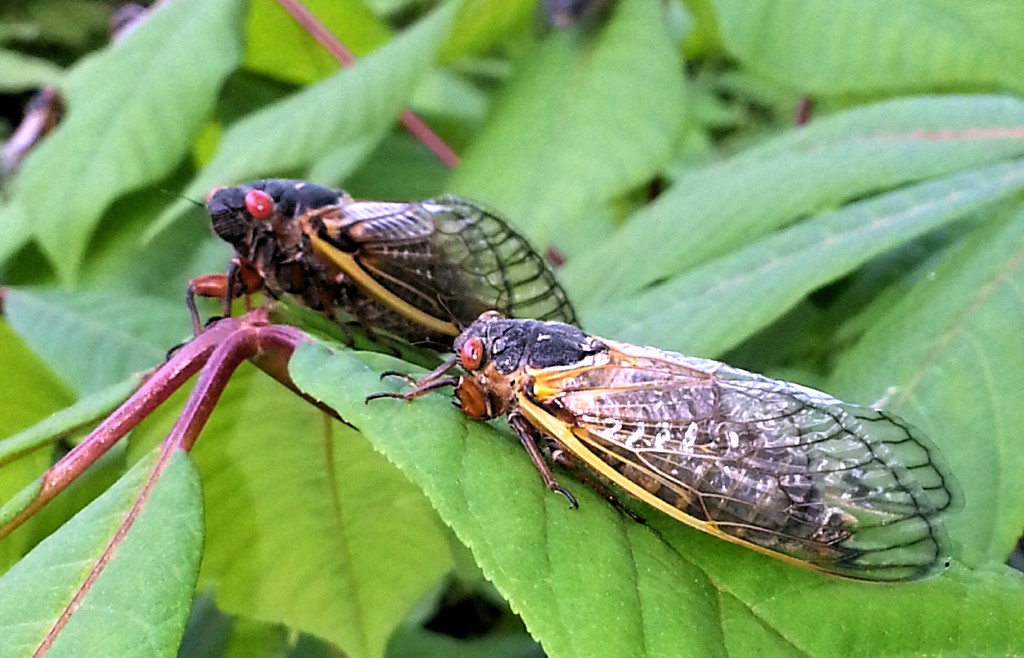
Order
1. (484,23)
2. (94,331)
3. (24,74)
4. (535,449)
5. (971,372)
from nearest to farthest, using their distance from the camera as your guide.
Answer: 1. (535,449)
2. (971,372)
3. (94,331)
4. (484,23)
5. (24,74)

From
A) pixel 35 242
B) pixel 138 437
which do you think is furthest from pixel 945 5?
pixel 35 242

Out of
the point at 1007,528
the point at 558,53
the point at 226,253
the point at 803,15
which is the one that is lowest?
the point at 226,253

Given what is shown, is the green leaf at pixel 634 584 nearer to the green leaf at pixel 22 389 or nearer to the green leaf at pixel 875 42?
the green leaf at pixel 22 389

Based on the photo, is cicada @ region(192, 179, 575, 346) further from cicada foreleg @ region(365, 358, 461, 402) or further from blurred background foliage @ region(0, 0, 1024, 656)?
cicada foreleg @ region(365, 358, 461, 402)

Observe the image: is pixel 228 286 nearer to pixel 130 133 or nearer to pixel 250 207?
pixel 250 207

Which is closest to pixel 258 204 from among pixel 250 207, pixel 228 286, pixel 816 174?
pixel 250 207

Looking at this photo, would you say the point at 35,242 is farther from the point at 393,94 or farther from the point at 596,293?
the point at 596,293
